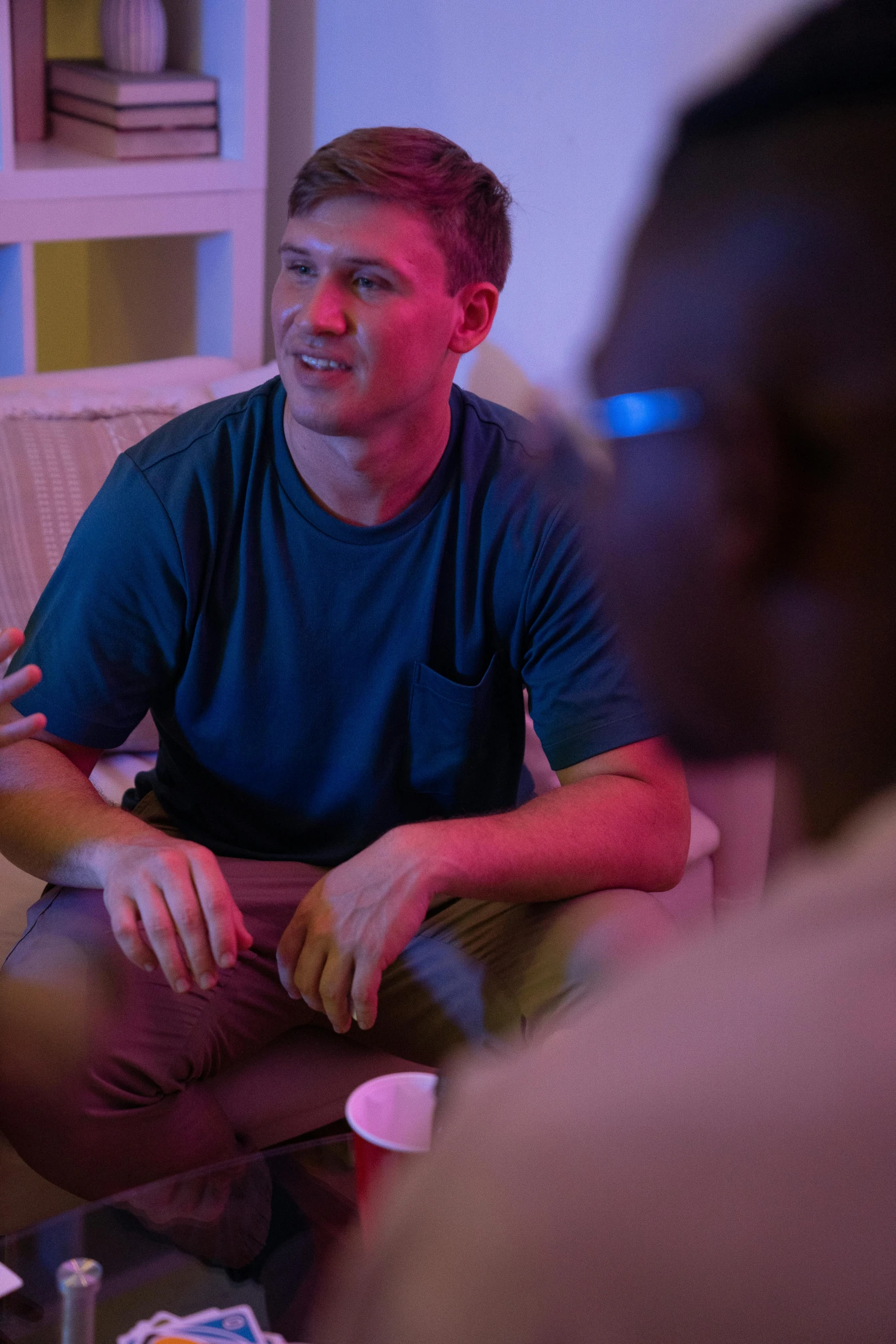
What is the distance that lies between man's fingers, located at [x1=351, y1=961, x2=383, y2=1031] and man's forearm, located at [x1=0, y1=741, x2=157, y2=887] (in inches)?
9.8

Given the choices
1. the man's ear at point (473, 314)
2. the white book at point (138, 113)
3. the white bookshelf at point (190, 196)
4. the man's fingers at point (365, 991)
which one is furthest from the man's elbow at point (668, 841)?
the white book at point (138, 113)

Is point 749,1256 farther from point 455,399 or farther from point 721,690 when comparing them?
point 455,399

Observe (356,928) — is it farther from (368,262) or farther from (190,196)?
(190,196)

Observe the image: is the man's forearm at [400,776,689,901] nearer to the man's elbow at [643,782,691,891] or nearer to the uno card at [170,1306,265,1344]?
the man's elbow at [643,782,691,891]

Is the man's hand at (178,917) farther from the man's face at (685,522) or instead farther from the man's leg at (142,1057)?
the man's face at (685,522)

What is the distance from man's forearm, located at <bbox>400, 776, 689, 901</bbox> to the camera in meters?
1.42

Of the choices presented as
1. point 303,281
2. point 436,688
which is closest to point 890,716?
point 436,688

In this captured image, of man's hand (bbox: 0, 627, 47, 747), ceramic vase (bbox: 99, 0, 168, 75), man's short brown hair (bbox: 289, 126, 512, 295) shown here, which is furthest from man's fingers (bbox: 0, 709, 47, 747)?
ceramic vase (bbox: 99, 0, 168, 75)

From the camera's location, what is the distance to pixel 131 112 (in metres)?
2.48

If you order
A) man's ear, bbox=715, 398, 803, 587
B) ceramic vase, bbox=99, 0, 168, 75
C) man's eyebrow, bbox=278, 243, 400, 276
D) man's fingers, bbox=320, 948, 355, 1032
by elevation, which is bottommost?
man's fingers, bbox=320, 948, 355, 1032

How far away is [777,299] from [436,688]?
3.78 ft

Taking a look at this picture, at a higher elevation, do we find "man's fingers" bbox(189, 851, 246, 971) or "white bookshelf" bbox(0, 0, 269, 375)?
"white bookshelf" bbox(0, 0, 269, 375)

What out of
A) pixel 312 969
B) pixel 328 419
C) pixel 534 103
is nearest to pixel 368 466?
pixel 328 419

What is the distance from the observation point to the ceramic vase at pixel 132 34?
2520 mm
